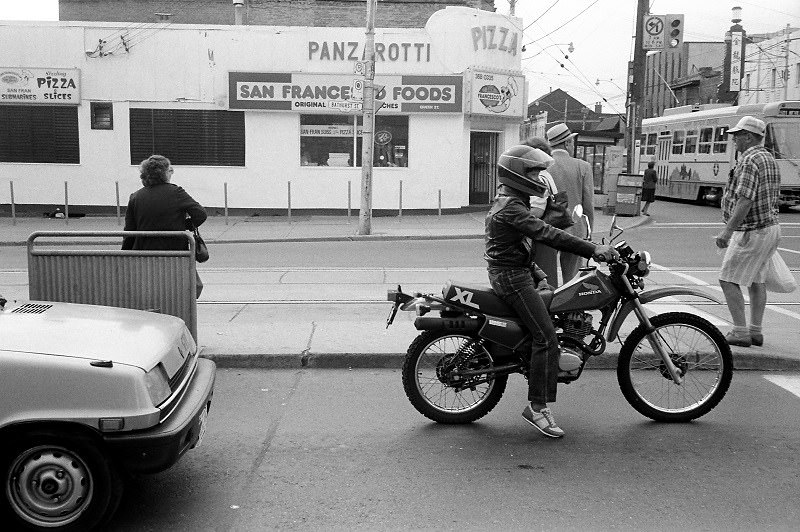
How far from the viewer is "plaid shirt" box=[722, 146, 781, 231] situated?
23.0 feet

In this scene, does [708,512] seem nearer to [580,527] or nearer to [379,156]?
[580,527]

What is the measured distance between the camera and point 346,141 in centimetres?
2362

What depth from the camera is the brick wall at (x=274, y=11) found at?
32.0 metres

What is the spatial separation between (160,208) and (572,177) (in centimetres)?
363

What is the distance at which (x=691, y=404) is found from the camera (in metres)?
5.70

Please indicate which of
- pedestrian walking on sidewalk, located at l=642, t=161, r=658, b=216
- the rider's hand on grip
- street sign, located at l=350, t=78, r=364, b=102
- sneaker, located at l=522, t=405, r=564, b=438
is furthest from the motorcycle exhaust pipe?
pedestrian walking on sidewalk, located at l=642, t=161, r=658, b=216

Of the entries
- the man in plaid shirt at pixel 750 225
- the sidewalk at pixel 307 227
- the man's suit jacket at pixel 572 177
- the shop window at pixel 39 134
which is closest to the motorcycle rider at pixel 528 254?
the man's suit jacket at pixel 572 177

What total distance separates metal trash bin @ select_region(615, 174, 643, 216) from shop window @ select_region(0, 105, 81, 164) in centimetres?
1514

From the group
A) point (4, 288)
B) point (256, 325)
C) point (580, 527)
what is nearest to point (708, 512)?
point (580, 527)

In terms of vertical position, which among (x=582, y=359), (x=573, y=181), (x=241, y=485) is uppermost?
(x=573, y=181)

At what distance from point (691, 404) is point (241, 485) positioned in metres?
3.08

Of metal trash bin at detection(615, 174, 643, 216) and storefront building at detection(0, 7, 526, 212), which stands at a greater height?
storefront building at detection(0, 7, 526, 212)

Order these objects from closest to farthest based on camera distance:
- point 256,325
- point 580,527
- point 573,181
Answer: point 580,527
point 573,181
point 256,325

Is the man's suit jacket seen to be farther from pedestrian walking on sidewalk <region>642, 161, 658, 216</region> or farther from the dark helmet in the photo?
pedestrian walking on sidewalk <region>642, 161, 658, 216</region>
